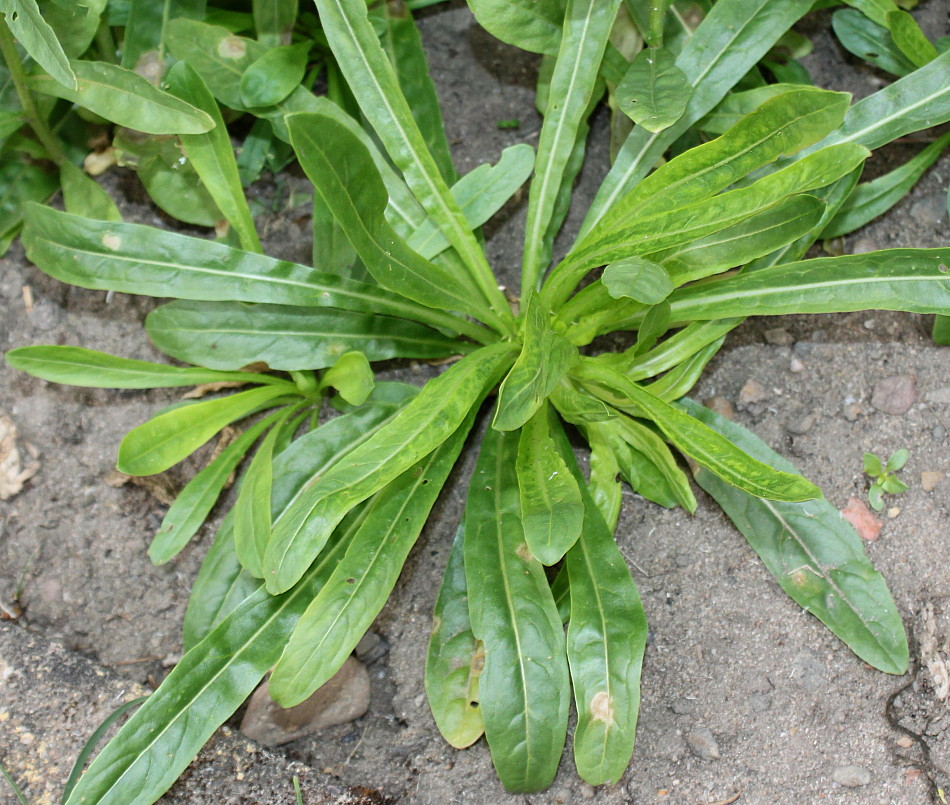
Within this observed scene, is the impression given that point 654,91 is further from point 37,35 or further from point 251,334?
point 37,35

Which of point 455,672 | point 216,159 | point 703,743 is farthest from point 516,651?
point 216,159

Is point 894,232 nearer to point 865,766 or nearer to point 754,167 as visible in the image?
point 754,167

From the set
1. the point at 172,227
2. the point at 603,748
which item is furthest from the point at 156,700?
the point at 172,227

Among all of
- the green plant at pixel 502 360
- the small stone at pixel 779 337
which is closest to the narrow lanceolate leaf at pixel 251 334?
the green plant at pixel 502 360

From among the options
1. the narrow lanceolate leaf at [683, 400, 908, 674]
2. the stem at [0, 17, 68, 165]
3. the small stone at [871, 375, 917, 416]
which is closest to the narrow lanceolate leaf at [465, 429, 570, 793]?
the narrow lanceolate leaf at [683, 400, 908, 674]

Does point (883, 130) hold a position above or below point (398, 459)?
above

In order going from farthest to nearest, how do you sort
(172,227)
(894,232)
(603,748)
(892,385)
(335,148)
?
(172,227) < (894,232) < (892,385) < (603,748) < (335,148)

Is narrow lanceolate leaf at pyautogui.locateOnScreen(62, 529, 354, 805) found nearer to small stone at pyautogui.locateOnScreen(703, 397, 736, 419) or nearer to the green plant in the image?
the green plant
